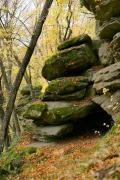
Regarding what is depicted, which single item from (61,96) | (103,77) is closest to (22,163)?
(61,96)

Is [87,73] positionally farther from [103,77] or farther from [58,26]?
[58,26]

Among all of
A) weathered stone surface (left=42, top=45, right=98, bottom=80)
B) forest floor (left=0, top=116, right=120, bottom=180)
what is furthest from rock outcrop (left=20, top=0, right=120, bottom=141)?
forest floor (left=0, top=116, right=120, bottom=180)

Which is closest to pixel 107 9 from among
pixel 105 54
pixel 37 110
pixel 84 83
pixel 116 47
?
pixel 116 47

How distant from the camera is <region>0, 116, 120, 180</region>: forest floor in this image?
801 centimetres

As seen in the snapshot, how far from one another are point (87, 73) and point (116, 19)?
315 centimetres

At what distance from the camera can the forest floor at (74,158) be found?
8006 mm

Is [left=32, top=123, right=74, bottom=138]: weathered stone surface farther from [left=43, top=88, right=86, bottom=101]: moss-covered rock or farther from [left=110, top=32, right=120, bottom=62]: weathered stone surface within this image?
[left=110, top=32, right=120, bottom=62]: weathered stone surface

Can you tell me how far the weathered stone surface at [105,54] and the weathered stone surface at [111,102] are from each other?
2083mm

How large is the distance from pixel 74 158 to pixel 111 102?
9.96 feet

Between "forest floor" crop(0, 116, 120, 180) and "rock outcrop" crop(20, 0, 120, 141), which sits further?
"rock outcrop" crop(20, 0, 120, 141)

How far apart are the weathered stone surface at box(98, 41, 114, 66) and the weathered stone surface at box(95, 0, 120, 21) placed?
145cm

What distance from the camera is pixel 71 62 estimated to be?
16484 millimetres

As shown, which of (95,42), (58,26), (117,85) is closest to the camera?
(117,85)

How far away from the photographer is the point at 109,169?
6.77 meters
